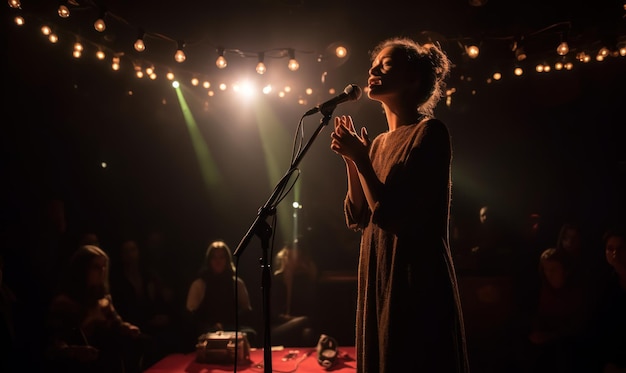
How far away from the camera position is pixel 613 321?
353 centimetres

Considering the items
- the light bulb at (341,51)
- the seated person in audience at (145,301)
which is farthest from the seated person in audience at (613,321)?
the seated person in audience at (145,301)

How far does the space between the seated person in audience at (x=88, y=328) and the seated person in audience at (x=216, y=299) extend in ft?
3.13

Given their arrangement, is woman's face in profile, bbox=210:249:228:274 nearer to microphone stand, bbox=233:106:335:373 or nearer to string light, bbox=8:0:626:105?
string light, bbox=8:0:626:105

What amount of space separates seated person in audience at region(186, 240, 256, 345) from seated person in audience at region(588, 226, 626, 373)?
3187mm

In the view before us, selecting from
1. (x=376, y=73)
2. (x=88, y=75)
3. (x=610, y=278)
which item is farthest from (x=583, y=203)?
(x=88, y=75)

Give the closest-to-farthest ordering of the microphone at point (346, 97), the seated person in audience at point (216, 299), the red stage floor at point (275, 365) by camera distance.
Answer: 1. the microphone at point (346, 97)
2. the red stage floor at point (275, 365)
3. the seated person in audience at point (216, 299)

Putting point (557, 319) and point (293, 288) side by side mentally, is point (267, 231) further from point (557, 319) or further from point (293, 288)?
point (293, 288)

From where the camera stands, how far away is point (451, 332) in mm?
1457

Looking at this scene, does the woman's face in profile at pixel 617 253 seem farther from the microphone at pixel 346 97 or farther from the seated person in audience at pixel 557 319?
the microphone at pixel 346 97

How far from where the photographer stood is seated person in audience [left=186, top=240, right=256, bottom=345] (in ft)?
15.9

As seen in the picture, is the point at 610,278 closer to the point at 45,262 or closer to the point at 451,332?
the point at 451,332

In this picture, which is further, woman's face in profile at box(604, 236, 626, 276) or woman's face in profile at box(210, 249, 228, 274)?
woman's face in profile at box(210, 249, 228, 274)

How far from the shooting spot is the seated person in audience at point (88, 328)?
331 cm

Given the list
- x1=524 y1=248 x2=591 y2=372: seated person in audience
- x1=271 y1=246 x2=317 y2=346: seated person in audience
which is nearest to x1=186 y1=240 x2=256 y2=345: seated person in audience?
x1=271 y1=246 x2=317 y2=346: seated person in audience
